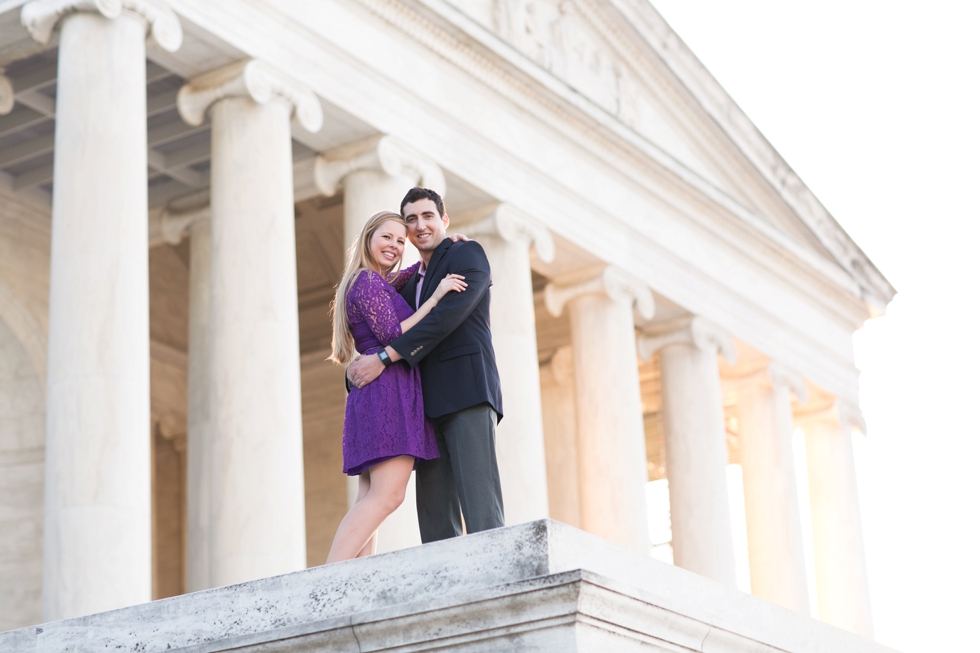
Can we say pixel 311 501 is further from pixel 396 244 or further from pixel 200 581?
pixel 396 244

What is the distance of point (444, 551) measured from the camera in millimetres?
10250

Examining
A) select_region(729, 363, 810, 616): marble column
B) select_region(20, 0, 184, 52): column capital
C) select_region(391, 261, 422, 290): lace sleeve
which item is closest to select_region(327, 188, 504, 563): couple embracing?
select_region(391, 261, 422, 290): lace sleeve

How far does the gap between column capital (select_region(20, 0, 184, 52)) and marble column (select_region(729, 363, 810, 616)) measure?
24657 mm

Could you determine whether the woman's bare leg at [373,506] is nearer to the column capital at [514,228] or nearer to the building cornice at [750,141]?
the column capital at [514,228]

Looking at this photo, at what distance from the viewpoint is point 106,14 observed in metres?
23.7

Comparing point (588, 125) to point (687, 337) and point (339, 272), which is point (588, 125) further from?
point (339, 272)

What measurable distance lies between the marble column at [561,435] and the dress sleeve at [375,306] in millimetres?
32302

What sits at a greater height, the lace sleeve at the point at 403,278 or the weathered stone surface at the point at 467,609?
the lace sleeve at the point at 403,278

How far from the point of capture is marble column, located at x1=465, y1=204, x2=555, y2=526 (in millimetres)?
31891

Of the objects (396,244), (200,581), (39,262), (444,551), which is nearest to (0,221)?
(39,262)

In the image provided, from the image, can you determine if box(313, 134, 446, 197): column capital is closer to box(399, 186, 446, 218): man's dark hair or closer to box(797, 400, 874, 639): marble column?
box(399, 186, 446, 218): man's dark hair

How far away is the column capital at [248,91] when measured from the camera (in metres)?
26.7

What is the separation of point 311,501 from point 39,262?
15.3 metres

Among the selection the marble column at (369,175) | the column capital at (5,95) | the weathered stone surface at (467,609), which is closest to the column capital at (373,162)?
the marble column at (369,175)
